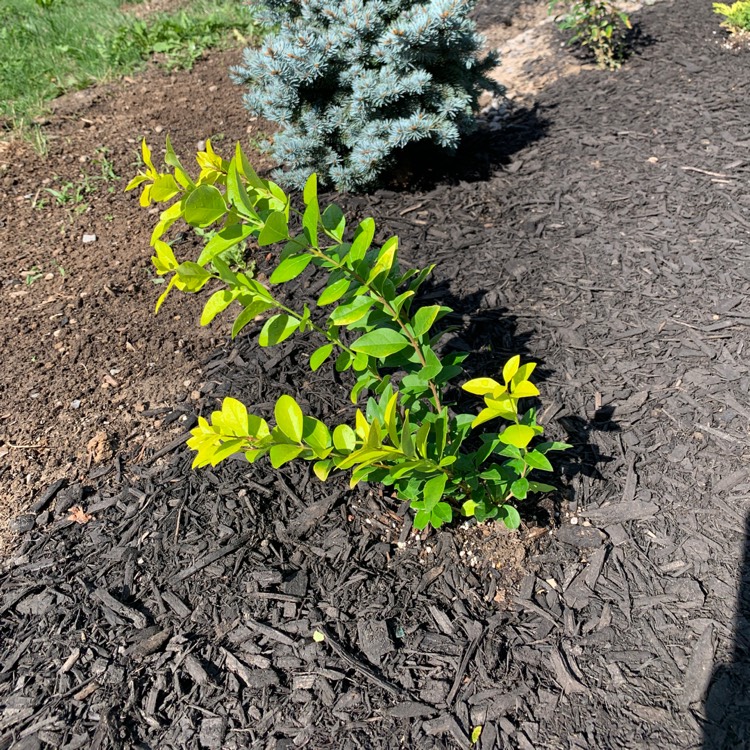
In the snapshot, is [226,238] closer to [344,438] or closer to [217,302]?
[217,302]

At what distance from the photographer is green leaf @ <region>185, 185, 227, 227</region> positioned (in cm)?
149

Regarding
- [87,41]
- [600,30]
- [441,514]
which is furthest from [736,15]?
[87,41]

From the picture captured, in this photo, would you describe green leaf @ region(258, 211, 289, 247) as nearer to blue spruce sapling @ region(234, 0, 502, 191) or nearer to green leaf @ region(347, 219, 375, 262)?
green leaf @ region(347, 219, 375, 262)

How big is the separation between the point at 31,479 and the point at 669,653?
2.50 meters

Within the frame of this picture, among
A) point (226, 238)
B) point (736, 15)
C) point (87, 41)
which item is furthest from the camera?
point (87, 41)

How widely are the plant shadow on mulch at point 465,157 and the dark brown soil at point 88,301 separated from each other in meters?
1.47

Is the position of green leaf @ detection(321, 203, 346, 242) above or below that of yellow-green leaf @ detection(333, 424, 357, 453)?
above

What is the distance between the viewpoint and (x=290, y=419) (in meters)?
1.67

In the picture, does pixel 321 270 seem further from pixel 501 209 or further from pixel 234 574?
pixel 234 574

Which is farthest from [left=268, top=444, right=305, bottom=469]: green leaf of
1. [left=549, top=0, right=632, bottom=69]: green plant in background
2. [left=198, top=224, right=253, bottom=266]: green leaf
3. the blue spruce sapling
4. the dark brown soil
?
[left=549, top=0, right=632, bottom=69]: green plant in background

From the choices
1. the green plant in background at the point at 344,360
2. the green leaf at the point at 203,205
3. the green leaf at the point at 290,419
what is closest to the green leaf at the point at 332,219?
the green plant in background at the point at 344,360

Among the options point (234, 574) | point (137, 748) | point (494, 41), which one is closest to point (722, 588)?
point (234, 574)

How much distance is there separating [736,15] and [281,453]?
529cm

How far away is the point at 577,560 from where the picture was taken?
231 cm
